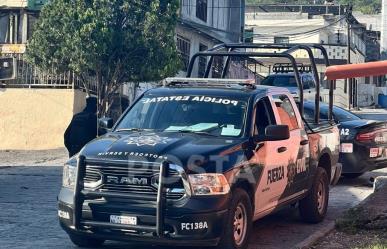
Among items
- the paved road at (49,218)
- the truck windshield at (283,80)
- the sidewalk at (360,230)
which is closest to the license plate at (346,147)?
the paved road at (49,218)

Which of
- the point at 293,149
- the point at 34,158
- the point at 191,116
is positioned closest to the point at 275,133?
the point at 191,116

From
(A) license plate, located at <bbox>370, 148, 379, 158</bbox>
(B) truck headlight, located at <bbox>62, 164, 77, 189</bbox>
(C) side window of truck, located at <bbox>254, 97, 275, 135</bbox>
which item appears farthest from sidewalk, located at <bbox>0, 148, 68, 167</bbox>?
(B) truck headlight, located at <bbox>62, 164, 77, 189</bbox>

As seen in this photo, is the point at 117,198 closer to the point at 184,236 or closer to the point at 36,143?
the point at 184,236

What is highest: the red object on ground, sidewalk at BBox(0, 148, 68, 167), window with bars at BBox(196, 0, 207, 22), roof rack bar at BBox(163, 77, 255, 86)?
window with bars at BBox(196, 0, 207, 22)

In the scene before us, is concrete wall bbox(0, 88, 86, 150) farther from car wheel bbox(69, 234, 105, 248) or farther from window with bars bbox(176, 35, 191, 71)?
car wheel bbox(69, 234, 105, 248)

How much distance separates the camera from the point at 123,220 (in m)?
7.73

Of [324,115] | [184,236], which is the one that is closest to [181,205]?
[184,236]

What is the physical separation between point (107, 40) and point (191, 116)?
13.9m

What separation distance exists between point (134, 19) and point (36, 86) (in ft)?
12.5

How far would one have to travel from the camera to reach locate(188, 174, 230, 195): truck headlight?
763 centimetres

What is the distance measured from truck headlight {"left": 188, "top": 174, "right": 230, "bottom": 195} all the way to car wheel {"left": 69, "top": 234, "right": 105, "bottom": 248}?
157 cm

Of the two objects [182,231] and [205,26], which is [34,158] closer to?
[182,231]

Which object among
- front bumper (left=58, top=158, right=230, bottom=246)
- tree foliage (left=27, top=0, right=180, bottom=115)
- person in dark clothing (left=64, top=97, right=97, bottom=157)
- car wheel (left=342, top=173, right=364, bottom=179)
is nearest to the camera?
front bumper (left=58, top=158, right=230, bottom=246)

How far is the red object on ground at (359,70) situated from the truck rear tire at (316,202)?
2.90 metres
